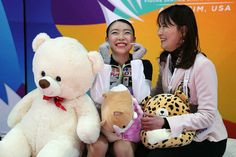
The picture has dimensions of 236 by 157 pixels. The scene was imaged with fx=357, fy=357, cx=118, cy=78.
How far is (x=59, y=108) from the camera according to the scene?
162 centimetres

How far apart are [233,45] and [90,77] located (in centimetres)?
110

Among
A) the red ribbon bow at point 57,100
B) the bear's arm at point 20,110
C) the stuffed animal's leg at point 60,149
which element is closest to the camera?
the stuffed animal's leg at point 60,149

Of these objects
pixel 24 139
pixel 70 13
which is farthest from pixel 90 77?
pixel 70 13

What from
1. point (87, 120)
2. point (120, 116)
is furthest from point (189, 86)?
point (87, 120)

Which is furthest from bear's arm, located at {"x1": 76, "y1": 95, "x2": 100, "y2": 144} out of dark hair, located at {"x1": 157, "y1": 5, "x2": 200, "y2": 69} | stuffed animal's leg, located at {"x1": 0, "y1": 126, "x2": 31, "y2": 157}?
dark hair, located at {"x1": 157, "y1": 5, "x2": 200, "y2": 69}

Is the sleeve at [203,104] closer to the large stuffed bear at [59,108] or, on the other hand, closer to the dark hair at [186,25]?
the dark hair at [186,25]

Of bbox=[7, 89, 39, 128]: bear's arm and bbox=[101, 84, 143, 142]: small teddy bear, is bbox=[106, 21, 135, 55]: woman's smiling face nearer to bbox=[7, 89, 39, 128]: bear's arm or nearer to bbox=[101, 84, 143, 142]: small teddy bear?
bbox=[101, 84, 143, 142]: small teddy bear

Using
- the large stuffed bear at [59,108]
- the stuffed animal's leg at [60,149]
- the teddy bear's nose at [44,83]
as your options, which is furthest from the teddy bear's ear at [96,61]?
the stuffed animal's leg at [60,149]

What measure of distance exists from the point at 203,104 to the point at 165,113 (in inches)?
6.7

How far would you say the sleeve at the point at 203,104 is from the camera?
1539 mm

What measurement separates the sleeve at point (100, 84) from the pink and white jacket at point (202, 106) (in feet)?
1.09

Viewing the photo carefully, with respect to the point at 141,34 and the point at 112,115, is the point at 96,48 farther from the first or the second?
the point at 112,115

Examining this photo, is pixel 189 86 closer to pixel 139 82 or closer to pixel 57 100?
pixel 139 82

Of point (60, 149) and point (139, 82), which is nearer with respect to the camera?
point (60, 149)
